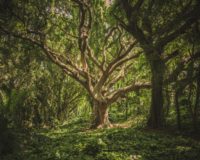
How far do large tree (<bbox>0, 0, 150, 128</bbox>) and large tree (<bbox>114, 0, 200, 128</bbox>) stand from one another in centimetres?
213

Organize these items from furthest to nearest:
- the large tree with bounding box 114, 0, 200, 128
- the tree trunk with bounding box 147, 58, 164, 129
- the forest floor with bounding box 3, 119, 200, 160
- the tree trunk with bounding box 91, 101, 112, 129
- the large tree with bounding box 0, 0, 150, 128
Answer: the tree trunk with bounding box 91, 101, 112, 129 < the large tree with bounding box 0, 0, 150, 128 < the tree trunk with bounding box 147, 58, 164, 129 < the large tree with bounding box 114, 0, 200, 128 < the forest floor with bounding box 3, 119, 200, 160

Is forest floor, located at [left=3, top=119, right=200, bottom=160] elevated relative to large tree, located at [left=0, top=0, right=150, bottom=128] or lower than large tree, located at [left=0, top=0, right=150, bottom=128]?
lower

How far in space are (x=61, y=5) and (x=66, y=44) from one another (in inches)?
123

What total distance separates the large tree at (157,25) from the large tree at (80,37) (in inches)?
84.0

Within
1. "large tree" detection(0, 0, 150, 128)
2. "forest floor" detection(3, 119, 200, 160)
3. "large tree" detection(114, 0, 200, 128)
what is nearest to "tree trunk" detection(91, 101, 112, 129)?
"large tree" detection(0, 0, 150, 128)

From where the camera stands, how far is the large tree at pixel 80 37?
14.2 m

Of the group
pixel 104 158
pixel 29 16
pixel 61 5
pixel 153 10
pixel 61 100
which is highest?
pixel 61 5

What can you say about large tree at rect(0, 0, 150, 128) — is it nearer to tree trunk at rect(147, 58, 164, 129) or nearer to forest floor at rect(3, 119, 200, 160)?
tree trunk at rect(147, 58, 164, 129)

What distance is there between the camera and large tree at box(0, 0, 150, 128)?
46.6ft

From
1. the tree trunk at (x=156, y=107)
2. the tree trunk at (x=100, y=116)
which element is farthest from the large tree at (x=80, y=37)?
the tree trunk at (x=156, y=107)

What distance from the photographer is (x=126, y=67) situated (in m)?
18.2

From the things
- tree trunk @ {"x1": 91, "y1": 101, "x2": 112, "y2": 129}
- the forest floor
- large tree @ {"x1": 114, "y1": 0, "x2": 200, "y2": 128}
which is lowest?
the forest floor

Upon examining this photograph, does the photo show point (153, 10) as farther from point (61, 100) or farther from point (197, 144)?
point (61, 100)

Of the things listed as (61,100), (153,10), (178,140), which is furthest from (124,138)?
(61,100)
